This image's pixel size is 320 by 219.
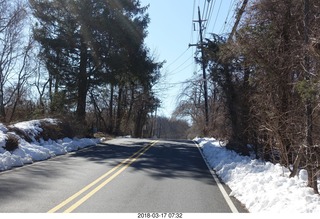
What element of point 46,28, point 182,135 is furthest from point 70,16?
point 182,135

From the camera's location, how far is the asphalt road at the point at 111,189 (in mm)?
7797

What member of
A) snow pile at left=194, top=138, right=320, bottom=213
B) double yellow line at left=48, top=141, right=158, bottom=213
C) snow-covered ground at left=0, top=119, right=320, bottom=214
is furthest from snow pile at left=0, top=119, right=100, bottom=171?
snow pile at left=194, top=138, right=320, bottom=213

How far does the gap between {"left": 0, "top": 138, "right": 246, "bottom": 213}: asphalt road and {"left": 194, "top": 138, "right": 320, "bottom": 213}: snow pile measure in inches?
15.0

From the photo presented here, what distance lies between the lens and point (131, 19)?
3322 centimetres

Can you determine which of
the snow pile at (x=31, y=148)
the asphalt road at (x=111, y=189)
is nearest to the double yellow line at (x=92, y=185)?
the asphalt road at (x=111, y=189)

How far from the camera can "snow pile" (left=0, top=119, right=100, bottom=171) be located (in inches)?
552

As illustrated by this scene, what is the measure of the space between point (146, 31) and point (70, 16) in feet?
22.9

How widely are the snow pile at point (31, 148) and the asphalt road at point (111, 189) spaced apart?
0.67 m

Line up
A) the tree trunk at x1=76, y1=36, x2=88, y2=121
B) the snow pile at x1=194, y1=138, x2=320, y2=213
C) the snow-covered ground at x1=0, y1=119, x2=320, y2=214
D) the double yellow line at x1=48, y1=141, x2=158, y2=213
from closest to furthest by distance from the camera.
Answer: the snow pile at x1=194, y1=138, x2=320, y2=213
the snow-covered ground at x1=0, y1=119, x2=320, y2=214
the double yellow line at x1=48, y1=141, x2=158, y2=213
the tree trunk at x1=76, y1=36, x2=88, y2=121

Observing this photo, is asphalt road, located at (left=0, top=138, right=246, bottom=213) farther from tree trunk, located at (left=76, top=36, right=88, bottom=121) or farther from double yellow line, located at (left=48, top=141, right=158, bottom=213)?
tree trunk, located at (left=76, top=36, right=88, bottom=121)

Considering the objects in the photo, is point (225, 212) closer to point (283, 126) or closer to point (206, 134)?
point (283, 126)

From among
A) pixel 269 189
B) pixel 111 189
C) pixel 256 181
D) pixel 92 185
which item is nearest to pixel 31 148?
pixel 92 185

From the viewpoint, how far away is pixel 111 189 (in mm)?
9758

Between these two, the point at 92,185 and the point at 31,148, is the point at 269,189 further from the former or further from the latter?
the point at 31,148
